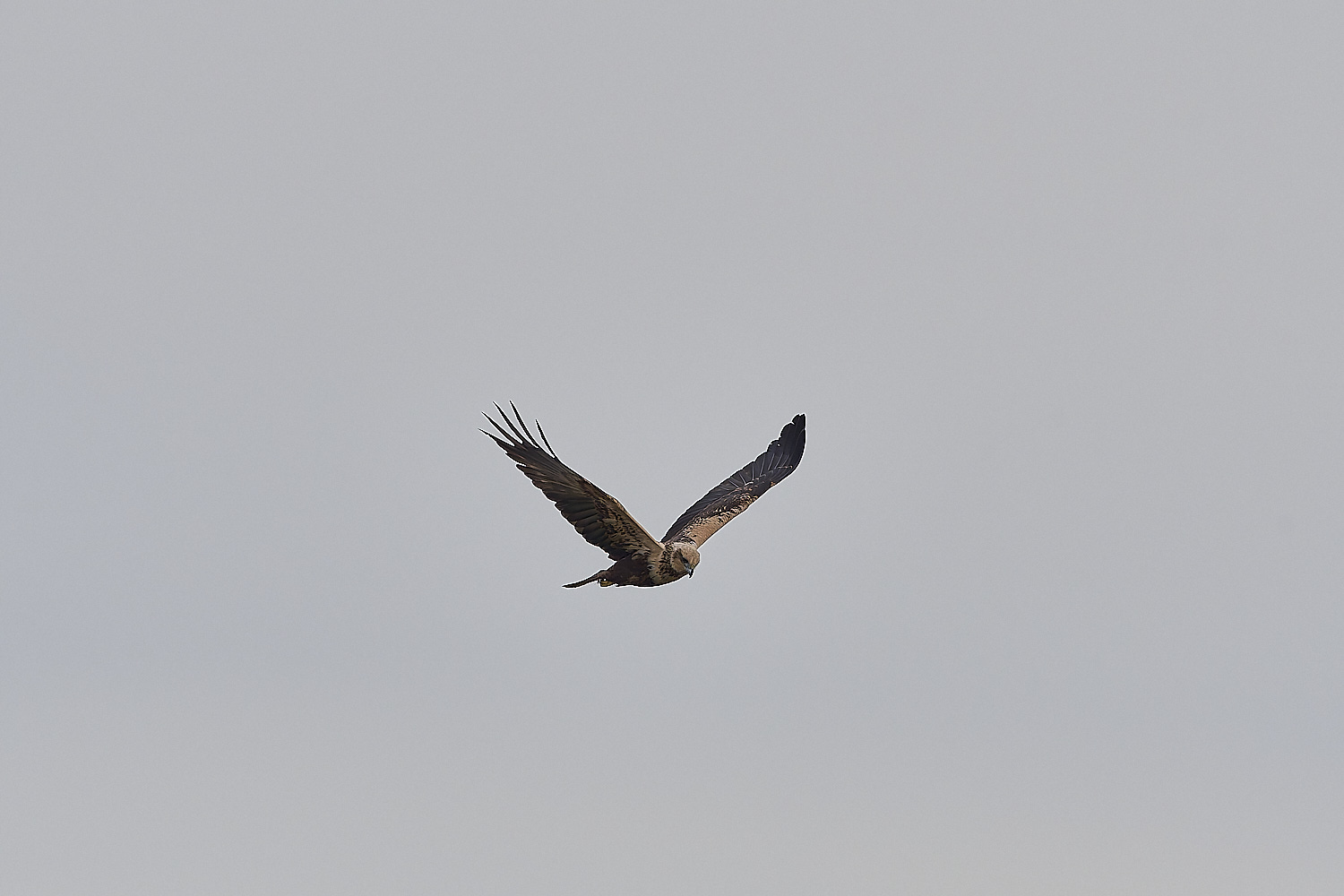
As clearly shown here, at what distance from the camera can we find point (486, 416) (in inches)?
936

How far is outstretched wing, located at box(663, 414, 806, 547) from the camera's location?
30.5 meters

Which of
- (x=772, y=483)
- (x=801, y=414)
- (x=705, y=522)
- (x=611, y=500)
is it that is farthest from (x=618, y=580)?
(x=801, y=414)

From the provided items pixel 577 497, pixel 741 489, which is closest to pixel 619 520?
pixel 577 497

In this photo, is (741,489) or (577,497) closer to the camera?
(577,497)

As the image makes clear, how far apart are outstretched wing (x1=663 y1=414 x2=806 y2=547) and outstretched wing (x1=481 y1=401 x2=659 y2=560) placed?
10.7ft

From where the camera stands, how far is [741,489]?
32.1m

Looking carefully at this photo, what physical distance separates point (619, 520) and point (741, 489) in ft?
25.1

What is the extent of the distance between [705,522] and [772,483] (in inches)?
94.9

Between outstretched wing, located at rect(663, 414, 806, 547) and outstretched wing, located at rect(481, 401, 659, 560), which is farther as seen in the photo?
outstretched wing, located at rect(663, 414, 806, 547)

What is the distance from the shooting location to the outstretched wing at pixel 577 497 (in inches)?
940

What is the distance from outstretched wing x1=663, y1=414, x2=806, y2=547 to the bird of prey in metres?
0.02

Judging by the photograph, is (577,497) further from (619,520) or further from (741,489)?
(741,489)

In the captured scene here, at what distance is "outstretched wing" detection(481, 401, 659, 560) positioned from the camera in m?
23.9

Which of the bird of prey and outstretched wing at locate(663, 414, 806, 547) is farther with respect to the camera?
outstretched wing at locate(663, 414, 806, 547)
